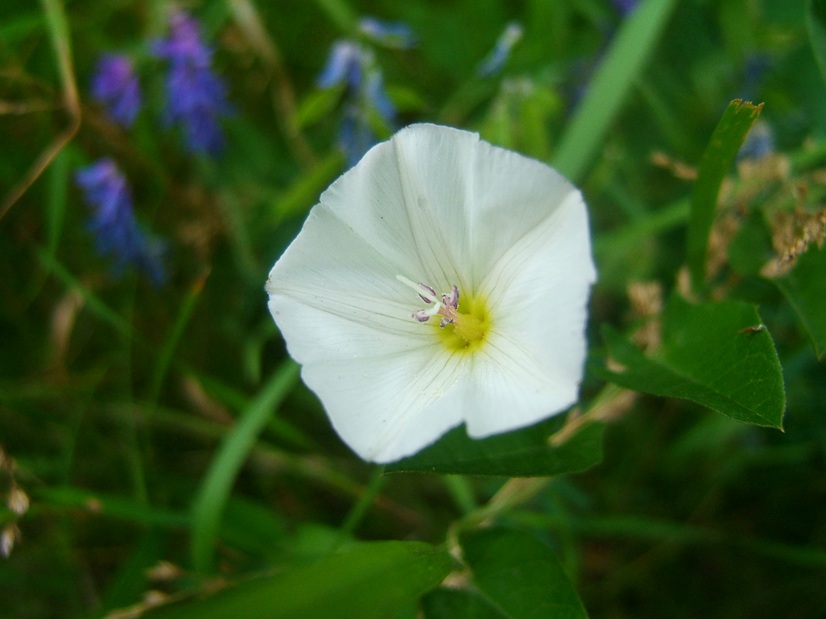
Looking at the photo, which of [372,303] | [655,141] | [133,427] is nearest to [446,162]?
[372,303]

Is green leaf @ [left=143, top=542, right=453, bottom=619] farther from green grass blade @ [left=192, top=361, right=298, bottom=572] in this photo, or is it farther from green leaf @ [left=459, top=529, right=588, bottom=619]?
green grass blade @ [left=192, top=361, right=298, bottom=572]

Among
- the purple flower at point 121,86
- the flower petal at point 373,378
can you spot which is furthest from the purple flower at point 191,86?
the flower petal at point 373,378

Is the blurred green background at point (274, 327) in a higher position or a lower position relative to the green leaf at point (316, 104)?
lower

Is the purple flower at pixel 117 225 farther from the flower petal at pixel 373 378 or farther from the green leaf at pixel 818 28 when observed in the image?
the green leaf at pixel 818 28

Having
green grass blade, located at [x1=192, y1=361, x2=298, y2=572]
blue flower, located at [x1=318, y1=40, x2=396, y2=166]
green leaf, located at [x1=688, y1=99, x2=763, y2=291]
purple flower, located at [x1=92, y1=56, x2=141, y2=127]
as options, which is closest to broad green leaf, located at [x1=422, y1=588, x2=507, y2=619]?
green grass blade, located at [x1=192, y1=361, x2=298, y2=572]

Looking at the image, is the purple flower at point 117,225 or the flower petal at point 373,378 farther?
the purple flower at point 117,225

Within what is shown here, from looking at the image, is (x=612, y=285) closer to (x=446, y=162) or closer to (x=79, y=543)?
(x=446, y=162)
